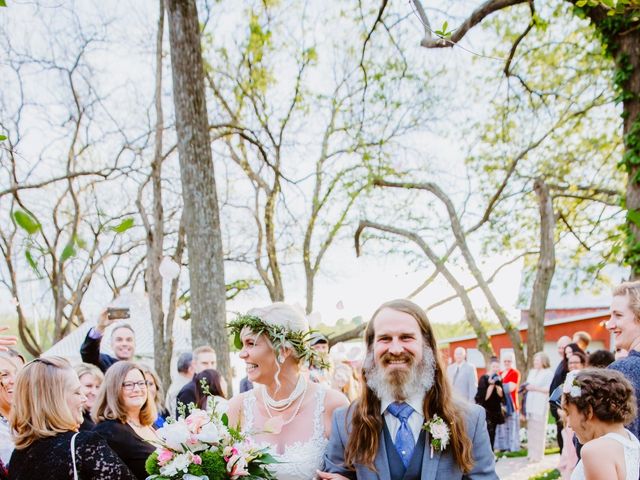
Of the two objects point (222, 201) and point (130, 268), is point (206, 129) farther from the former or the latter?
point (130, 268)

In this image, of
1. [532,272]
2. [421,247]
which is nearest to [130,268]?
[421,247]

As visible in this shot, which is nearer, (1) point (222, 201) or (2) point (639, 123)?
(2) point (639, 123)

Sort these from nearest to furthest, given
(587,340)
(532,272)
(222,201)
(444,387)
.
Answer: (444,387), (587,340), (532,272), (222,201)

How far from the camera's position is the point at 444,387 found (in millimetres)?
2781

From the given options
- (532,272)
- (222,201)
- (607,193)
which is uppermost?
(222,201)

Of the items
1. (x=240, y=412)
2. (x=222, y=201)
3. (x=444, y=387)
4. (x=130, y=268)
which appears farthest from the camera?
(x=130, y=268)

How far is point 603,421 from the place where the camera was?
3.23 meters

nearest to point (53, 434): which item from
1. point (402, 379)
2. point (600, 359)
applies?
point (402, 379)

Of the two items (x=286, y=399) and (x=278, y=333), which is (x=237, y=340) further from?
(x=286, y=399)

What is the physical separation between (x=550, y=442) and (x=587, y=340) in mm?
6614

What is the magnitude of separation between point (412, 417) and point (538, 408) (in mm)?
9165

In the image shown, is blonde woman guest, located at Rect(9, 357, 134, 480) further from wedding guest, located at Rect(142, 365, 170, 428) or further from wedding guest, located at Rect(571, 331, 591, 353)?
wedding guest, located at Rect(571, 331, 591, 353)

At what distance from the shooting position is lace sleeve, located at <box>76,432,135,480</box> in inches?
111

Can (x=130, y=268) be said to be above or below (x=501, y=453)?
above
